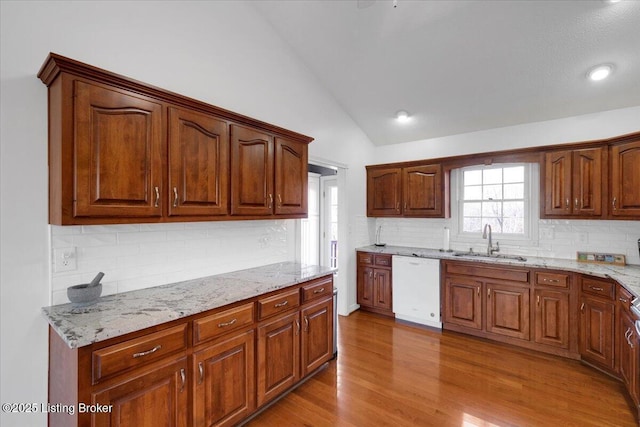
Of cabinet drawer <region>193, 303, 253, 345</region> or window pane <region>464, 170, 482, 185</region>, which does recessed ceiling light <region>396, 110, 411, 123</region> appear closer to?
window pane <region>464, 170, 482, 185</region>

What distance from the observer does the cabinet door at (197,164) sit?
194 cm

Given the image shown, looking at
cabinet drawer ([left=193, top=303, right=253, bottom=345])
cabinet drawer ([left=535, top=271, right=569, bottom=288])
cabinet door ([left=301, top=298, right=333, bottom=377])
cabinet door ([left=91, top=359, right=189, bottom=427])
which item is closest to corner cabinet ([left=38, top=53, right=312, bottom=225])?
cabinet drawer ([left=193, top=303, right=253, bottom=345])

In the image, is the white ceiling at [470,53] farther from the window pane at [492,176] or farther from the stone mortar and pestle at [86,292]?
the stone mortar and pestle at [86,292]

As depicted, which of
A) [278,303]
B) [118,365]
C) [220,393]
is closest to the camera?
[118,365]

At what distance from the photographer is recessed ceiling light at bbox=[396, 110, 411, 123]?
3923 mm

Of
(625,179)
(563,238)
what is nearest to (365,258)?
(563,238)

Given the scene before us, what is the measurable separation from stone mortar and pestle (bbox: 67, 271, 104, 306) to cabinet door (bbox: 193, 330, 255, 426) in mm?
694

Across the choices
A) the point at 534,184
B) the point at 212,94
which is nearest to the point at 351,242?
the point at 534,184

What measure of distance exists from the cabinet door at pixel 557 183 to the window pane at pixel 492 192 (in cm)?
66

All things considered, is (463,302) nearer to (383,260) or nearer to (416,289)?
(416,289)

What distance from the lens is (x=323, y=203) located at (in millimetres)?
5441

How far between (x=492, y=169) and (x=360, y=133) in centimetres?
192

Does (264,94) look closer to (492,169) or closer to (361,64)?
(361,64)

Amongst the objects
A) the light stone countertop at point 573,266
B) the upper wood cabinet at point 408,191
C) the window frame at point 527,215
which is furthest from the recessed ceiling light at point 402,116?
the light stone countertop at point 573,266
